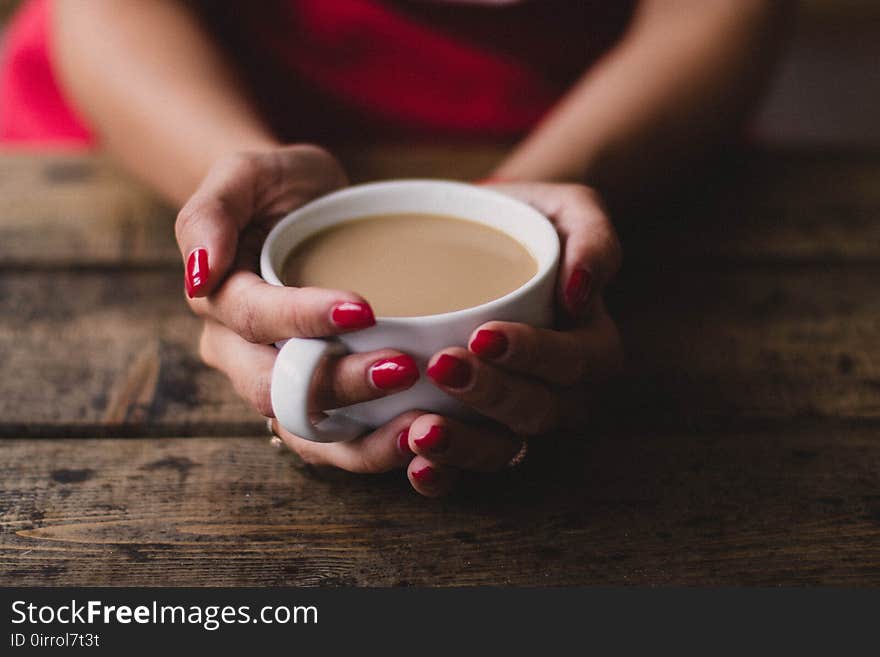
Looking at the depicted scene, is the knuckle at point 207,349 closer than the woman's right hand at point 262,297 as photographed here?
No

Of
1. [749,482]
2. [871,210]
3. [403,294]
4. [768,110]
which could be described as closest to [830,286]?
[871,210]

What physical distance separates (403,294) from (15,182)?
2.13 ft

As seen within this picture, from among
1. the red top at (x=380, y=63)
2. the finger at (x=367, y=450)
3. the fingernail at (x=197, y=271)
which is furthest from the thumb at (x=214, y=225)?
the red top at (x=380, y=63)

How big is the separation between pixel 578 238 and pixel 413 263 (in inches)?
4.7

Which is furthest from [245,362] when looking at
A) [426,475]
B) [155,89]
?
[155,89]

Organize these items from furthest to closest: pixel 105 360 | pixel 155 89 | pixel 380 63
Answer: pixel 380 63 → pixel 155 89 → pixel 105 360

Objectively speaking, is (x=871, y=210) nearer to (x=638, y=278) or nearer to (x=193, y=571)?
(x=638, y=278)

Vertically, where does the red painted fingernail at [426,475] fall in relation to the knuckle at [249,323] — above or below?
below

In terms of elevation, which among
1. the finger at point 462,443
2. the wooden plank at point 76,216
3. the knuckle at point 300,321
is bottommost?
the wooden plank at point 76,216

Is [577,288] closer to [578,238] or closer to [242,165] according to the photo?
[578,238]

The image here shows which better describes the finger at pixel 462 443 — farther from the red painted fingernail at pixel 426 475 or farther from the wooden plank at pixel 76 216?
the wooden plank at pixel 76 216

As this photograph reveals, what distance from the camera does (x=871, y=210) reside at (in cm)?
90

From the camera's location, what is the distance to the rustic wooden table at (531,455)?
525mm

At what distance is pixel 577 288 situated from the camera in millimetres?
559
